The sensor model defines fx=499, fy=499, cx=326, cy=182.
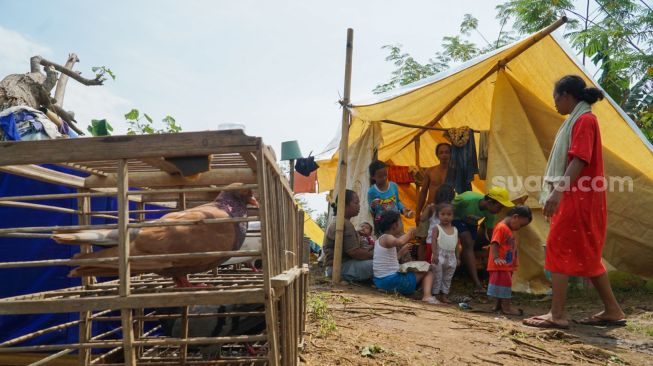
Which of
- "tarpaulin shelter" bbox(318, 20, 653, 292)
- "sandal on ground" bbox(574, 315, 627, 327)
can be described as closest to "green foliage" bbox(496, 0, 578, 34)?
"tarpaulin shelter" bbox(318, 20, 653, 292)

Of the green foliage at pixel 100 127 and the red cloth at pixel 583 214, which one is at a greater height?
the green foliage at pixel 100 127

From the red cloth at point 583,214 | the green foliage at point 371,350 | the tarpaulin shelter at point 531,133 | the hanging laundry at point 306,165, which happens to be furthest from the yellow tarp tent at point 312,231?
the green foliage at point 371,350

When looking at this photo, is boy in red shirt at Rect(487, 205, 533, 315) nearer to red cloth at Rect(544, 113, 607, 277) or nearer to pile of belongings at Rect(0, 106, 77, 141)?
red cloth at Rect(544, 113, 607, 277)

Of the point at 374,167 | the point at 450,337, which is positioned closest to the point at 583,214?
the point at 450,337

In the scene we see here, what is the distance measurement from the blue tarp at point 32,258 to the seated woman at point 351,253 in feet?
10.8

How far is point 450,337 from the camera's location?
3.44 m

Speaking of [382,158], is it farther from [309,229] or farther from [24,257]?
[24,257]

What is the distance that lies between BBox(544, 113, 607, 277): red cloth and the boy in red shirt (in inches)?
33.6

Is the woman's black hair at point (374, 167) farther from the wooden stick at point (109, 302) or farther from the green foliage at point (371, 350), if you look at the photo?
the wooden stick at point (109, 302)

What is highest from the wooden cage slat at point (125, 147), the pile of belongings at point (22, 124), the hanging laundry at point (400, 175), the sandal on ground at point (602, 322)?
the pile of belongings at point (22, 124)

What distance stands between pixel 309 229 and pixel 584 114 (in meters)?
9.94

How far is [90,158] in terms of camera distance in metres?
1.54

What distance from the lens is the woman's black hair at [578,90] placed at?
3.81 m

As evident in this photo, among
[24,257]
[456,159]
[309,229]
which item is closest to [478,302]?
[456,159]
